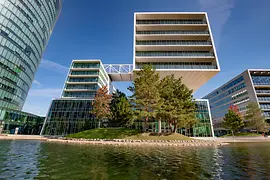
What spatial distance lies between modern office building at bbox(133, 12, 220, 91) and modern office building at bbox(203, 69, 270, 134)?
31903 mm

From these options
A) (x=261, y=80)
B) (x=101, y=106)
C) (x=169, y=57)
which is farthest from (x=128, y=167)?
(x=261, y=80)

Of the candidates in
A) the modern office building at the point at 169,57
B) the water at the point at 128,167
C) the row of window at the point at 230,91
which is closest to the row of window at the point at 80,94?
the modern office building at the point at 169,57

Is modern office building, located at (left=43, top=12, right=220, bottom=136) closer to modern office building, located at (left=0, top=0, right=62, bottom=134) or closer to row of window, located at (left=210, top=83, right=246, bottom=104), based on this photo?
modern office building, located at (left=0, top=0, right=62, bottom=134)

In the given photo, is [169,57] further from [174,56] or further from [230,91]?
[230,91]

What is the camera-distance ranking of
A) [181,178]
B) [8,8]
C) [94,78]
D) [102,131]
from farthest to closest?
[94,78] → [8,8] → [102,131] → [181,178]

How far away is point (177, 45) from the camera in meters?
40.8

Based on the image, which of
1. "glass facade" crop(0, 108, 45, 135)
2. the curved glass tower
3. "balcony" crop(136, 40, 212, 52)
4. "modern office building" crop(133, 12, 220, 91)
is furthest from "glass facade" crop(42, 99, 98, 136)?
"balcony" crop(136, 40, 212, 52)

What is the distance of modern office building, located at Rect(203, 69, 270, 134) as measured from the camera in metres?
57.8

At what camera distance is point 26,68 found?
54.3 m

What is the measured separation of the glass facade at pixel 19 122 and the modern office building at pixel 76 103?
10149mm

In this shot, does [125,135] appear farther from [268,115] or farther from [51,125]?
[268,115]

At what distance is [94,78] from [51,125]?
1001 inches

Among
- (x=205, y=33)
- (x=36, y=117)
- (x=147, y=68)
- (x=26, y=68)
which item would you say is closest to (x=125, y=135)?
(x=147, y=68)

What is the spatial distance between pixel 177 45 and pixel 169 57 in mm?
4531
